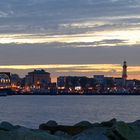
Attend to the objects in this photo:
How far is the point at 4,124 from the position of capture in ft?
57.3

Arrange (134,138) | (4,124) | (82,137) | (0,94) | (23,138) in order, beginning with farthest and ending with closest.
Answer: (0,94) < (4,124) < (134,138) < (82,137) < (23,138)

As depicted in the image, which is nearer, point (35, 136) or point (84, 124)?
point (35, 136)

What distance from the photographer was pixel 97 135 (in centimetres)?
1270

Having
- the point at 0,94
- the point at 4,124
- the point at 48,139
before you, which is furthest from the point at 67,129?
the point at 0,94

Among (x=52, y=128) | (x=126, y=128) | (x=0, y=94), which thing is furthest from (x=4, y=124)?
(x=0, y=94)

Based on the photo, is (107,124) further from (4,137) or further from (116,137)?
(4,137)

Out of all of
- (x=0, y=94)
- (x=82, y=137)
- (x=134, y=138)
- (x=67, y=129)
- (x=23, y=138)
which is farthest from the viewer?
(x=0, y=94)

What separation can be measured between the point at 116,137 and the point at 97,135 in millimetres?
700

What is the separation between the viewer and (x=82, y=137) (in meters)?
12.5

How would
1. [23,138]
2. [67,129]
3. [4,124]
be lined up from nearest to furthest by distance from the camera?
[23,138], [4,124], [67,129]

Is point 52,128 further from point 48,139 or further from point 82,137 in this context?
point 48,139

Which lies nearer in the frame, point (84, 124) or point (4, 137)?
point (4, 137)

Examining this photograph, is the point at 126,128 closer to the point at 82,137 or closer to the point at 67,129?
the point at 82,137

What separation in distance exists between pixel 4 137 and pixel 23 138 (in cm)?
49
